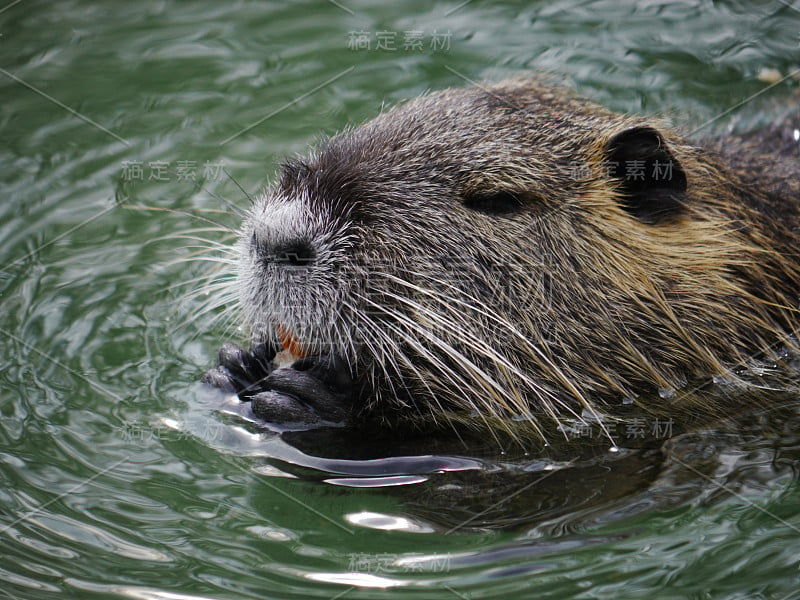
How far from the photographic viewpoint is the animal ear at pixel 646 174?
4.47 m

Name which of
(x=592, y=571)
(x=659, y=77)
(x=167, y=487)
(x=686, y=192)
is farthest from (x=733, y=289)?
(x=659, y=77)

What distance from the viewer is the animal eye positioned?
4.41 m

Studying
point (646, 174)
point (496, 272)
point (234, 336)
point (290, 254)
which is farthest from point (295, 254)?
point (646, 174)

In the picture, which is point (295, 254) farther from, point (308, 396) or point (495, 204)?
point (495, 204)

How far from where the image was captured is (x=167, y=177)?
660 centimetres

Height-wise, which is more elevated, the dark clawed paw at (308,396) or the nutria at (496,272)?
the nutria at (496,272)

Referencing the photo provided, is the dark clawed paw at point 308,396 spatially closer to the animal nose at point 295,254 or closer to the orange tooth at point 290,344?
the orange tooth at point 290,344

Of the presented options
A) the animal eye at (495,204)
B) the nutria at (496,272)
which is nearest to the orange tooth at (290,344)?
the nutria at (496,272)

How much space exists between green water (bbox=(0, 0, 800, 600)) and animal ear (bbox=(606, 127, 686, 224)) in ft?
3.22

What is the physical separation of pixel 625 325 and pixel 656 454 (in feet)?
1.75

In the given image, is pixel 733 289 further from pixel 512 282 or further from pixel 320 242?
pixel 320 242

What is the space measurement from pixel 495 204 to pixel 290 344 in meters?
1.04

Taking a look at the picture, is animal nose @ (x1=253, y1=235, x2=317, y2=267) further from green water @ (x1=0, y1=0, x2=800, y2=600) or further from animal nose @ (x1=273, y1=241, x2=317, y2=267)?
green water @ (x1=0, y1=0, x2=800, y2=600)

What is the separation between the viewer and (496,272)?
4355 mm
